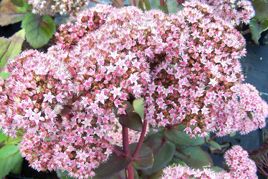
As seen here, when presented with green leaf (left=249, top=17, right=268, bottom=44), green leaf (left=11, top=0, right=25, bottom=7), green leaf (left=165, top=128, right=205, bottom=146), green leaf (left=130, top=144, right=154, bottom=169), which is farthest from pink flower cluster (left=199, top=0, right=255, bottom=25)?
green leaf (left=11, top=0, right=25, bottom=7)

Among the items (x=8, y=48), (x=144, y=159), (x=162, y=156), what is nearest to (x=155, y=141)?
(x=162, y=156)

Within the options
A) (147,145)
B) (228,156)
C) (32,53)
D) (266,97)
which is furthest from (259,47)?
(32,53)

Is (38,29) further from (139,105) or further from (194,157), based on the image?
(139,105)

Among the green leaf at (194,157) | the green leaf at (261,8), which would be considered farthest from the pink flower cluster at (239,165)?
the green leaf at (261,8)

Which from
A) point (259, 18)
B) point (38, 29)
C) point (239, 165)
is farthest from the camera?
point (259, 18)

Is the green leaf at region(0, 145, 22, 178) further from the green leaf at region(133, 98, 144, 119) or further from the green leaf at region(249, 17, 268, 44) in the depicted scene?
the green leaf at region(249, 17, 268, 44)

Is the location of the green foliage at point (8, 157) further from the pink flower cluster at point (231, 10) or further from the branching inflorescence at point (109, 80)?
the pink flower cluster at point (231, 10)
